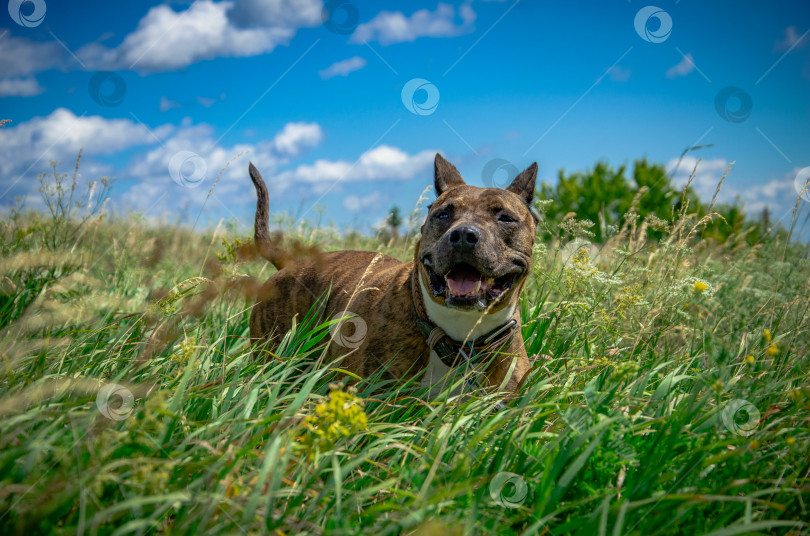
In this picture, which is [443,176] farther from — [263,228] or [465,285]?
[263,228]

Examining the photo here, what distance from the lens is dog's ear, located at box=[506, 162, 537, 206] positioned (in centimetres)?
379

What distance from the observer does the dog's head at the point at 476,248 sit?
2.92 meters

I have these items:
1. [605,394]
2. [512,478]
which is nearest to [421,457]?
[512,478]

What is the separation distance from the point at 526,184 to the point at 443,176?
609 millimetres

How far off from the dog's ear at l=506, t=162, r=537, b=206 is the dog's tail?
1865 millimetres

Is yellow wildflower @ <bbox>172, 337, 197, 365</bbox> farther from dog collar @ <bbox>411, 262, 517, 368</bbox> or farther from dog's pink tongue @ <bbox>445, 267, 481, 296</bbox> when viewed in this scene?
dog's pink tongue @ <bbox>445, 267, 481, 296</bbox>

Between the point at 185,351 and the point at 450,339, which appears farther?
the point at 450,339

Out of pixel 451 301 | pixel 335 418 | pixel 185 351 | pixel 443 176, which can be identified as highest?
pixel 443 176

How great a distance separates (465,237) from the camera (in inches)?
114

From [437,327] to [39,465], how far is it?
6.39ft

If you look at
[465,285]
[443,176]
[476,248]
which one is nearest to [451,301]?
[465,285]

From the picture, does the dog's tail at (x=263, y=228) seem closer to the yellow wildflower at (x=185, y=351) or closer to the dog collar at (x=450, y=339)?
the dog collar at (x=450, y=339)

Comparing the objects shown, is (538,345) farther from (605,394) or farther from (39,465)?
(39,465)

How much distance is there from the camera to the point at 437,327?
301cm
